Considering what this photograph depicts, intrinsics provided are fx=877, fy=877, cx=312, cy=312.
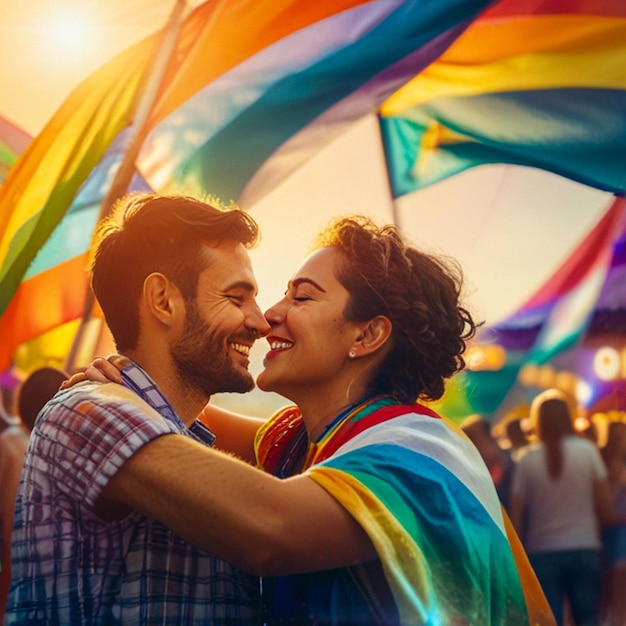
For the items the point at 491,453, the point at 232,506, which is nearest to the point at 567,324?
the point at 491,453

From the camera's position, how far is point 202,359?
2.13m

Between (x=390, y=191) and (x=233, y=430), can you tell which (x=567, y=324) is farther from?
(x=233, y=430)

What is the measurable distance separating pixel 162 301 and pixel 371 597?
86 centimetres

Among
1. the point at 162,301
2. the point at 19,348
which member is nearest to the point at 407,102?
the point at 19,348

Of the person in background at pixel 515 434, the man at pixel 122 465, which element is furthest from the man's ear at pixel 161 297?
the person in background at pixel 515 434

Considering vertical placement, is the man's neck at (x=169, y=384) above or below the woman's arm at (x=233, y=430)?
above

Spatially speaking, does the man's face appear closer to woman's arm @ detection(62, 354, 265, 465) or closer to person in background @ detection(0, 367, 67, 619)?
woman's arm @ detection(62, 354, 265, 465)

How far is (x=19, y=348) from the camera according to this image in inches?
153

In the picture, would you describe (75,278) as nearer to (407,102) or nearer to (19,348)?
(19,348)

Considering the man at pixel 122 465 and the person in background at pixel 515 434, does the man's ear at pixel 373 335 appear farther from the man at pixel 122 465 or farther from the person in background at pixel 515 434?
the person in background at pixel 515 434

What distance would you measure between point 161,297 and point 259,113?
86.1 inches

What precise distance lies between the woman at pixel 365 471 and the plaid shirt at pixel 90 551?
153mm

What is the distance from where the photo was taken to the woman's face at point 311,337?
2342 millimetres

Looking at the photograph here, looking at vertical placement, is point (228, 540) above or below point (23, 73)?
below
